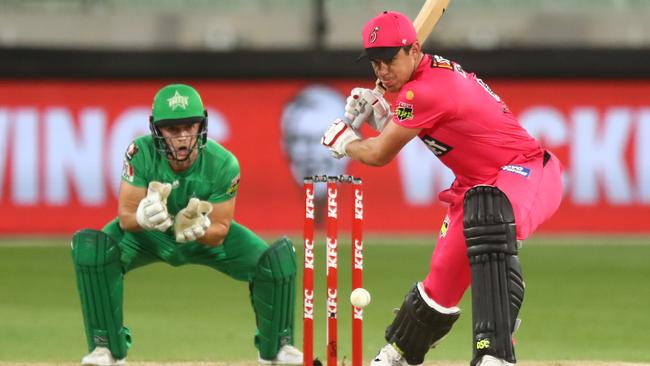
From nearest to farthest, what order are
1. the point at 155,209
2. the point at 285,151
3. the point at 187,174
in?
the point at 155,209 < the point at 187,174 < the point at 285,151

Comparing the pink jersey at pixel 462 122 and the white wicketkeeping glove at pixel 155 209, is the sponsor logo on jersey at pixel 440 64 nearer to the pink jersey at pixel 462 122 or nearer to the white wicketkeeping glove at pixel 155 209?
the pink jersey at pixel 462 122

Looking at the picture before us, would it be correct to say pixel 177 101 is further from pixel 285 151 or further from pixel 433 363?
pixel 285 151

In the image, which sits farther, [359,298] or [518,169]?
[518,169]

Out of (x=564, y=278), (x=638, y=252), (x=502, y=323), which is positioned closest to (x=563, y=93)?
(x=638, y=252)

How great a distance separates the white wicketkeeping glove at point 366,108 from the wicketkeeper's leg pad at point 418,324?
2.71 feet

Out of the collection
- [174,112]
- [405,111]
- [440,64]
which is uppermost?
[440,64]

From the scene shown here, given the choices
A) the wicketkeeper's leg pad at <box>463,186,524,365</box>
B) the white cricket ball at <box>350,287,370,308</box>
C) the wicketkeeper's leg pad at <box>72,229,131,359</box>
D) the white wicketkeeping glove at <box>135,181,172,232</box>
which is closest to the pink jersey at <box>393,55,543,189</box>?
the wicketkeeper's leg pad at <box>463,186,524,365</box>

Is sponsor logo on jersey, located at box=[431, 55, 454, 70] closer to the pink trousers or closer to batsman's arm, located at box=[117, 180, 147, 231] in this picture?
the pink trousers

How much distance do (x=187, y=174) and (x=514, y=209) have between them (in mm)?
1841

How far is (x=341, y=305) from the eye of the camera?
951 cm

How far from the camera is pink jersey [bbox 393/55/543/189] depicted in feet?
18.8

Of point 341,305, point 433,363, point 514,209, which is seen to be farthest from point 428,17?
point 341,305

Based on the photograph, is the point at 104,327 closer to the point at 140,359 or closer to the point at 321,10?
the point at 140,359

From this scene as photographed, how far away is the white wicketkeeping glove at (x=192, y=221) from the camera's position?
6.20m
